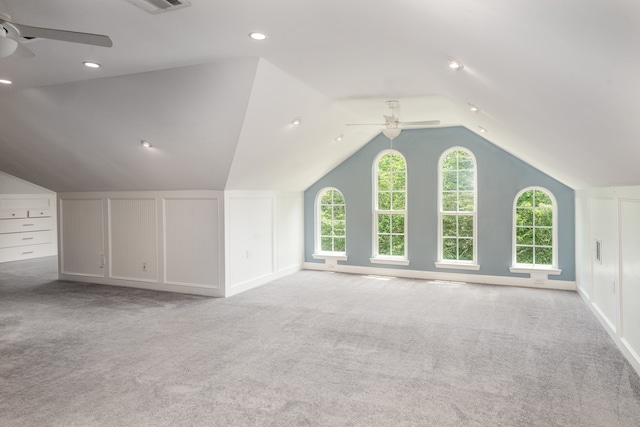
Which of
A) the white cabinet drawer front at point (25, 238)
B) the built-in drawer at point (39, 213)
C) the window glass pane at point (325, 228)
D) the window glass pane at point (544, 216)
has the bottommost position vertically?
the white cabinet drawer front at point (25, 238)

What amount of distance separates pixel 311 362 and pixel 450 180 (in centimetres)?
477

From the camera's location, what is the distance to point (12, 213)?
Result: 30.5ft

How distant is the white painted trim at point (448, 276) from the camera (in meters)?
6.46

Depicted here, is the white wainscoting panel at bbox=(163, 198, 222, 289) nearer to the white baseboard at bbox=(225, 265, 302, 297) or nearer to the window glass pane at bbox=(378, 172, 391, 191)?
the white baseboard at bbox=(225, 265, 302, 297)

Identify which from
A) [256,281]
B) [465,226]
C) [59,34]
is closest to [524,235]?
[465,226]

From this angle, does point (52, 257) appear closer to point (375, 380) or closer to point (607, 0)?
point (375, 380)

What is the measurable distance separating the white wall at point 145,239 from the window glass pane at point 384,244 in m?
3.18

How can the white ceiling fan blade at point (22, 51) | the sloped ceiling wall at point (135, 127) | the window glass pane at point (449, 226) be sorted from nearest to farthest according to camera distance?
the white ceiling fan blade at point (22, 51) < the sloped ceiling wall at point (135, 127) < the window glass pane at point (449, 226)

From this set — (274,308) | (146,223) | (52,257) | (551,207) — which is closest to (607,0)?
(274,308)

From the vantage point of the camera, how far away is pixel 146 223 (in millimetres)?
6555

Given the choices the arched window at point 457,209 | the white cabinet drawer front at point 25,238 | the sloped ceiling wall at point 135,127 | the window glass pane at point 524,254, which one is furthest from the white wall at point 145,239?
the window glass pane at point 524,254

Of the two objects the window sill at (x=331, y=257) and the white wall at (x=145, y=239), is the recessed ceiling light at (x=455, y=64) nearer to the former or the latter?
the white wall at (x=145, y=239)

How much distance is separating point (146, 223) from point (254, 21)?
15.2 ft

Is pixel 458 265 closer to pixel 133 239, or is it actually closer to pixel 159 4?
pixel 133 239
